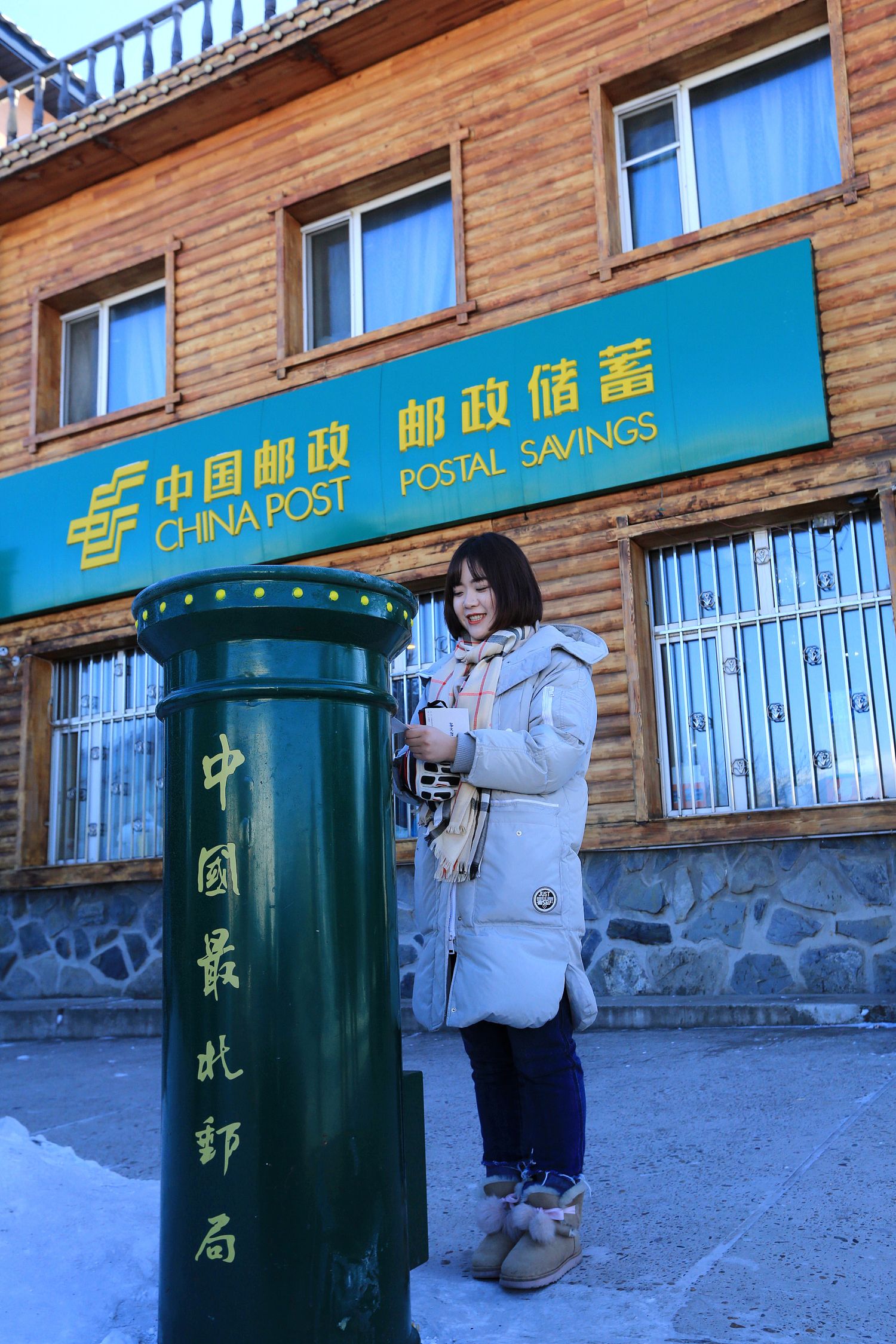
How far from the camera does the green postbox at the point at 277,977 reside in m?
1.79

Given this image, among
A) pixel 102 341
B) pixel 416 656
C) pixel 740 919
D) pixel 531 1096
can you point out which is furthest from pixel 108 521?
pixel 531 1096

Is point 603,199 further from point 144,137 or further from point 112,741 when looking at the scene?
point 112,741

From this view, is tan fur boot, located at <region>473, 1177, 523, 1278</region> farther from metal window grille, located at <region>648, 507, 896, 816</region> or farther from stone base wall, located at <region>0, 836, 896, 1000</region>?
metal window grille, located at <region>648, 507, 896, 816</region>

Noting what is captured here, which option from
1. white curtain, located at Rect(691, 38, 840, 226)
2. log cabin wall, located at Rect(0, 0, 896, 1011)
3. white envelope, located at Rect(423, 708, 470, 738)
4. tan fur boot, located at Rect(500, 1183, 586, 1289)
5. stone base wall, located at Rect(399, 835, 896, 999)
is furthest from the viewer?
white curtain, located at Rect(691, 38, 840, 226)

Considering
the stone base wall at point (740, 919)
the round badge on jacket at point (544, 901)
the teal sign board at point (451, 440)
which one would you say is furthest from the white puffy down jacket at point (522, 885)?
the teal sign board at point (451, 440)

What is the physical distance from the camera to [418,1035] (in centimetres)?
625

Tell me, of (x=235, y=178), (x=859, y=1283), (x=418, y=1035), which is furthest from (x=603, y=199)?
(x=859, y=1283)

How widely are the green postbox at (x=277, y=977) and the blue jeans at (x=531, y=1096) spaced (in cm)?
48

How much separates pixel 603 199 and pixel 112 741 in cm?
569

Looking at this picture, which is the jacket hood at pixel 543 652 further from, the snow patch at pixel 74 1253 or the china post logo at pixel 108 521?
the china post logo at pixel 108 521

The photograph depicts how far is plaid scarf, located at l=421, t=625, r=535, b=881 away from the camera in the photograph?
2.48m

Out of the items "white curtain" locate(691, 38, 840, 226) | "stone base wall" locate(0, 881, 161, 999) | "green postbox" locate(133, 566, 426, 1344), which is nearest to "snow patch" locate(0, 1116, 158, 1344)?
"green postbox" locate(133, 566, 426, 1344)

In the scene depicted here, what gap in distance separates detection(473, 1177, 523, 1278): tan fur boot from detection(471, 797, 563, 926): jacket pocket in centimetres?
59

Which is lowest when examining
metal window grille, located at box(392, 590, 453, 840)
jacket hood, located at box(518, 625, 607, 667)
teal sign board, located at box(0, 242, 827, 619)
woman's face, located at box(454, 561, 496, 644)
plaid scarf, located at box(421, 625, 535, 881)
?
plaid scarf, located at box(421, 625, 535, 881)
